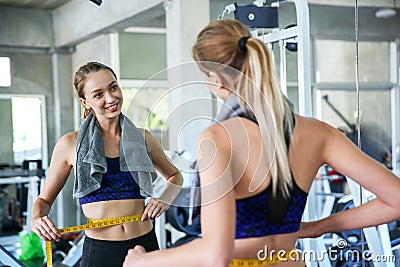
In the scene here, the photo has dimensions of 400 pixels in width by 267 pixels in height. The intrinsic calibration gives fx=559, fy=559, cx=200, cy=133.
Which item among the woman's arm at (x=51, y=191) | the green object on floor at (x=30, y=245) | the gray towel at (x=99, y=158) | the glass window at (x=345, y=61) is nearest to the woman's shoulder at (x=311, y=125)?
the gray towel at (x=99, y=158)

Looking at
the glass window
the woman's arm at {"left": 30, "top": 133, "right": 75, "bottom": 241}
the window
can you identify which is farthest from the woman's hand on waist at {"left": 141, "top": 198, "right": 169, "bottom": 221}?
the window

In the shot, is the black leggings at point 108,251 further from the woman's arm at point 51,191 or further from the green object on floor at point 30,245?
the green object on floor at point 30,245

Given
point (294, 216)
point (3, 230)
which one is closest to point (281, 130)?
point (294, 216)

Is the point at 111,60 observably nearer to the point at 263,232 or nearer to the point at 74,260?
the point at 74,260

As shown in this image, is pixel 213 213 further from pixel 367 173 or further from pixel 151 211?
pixel 151 211

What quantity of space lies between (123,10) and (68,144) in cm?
208

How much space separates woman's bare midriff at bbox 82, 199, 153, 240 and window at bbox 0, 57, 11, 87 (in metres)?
1.79

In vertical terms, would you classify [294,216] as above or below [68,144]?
below

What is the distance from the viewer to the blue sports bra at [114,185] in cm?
215

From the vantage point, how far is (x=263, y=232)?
1.33 m

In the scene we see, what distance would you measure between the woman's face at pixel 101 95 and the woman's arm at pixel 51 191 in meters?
0.17

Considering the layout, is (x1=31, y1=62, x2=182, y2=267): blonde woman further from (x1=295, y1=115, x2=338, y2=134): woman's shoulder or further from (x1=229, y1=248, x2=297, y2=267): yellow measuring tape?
(x1=295, y1=115, x2=338, y2=134): woman's shoulder

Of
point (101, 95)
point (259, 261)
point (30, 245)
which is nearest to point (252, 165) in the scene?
point (259, 261)

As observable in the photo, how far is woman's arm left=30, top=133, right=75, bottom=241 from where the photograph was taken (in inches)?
81.2
